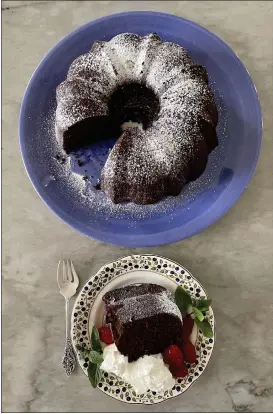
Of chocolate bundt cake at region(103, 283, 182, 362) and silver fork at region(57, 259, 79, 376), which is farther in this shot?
silver fork at region(57, 259, 79, 376)

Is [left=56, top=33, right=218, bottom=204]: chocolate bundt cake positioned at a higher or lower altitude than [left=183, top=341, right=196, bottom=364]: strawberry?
higher

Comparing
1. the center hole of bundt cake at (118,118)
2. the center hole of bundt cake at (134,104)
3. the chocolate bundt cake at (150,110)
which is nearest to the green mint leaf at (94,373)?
the chocolate bundt cake at (150,110)

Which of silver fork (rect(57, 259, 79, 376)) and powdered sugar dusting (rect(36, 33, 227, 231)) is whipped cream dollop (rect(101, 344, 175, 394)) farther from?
powdered sugar dusting (rect(36, 33, 227, 231))

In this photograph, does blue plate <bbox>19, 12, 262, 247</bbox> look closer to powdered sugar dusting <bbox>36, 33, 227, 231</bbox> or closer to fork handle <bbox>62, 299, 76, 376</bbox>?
powdered sugar dusting <bbox>36, 33, 227, 231</bbox>

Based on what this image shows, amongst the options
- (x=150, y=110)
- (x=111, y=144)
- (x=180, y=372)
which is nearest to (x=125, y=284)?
(x=180, y=372)

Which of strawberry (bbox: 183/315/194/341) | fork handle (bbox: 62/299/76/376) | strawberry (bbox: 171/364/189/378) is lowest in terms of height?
fork handle (bbox: 62/299/76/376)

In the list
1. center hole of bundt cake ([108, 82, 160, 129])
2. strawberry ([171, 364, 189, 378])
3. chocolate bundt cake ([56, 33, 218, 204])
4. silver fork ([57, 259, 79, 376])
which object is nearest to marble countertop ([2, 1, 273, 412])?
silver fork ([57, 259, 79, 376])

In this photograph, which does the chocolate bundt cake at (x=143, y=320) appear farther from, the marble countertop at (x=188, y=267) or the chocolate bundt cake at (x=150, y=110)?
the chocolate bundt cake at (x=150, y=110)
